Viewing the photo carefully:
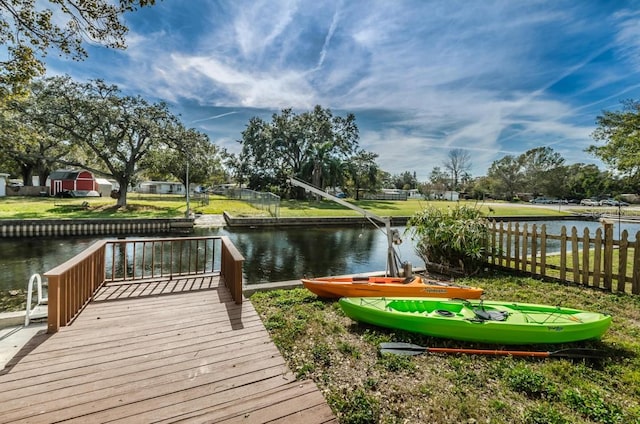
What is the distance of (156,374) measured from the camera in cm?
260

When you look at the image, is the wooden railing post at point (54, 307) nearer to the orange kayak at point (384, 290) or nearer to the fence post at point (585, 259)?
the orange kayak at point (384, 290)

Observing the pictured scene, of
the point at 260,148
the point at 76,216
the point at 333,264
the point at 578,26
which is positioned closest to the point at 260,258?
the point at 333,264

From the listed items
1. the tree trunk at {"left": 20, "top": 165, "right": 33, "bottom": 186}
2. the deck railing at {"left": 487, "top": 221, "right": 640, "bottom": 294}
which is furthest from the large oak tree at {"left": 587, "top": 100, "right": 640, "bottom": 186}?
the tree trunk at {"left": 20, "top": 165, "right": 33, "bottom": 186}

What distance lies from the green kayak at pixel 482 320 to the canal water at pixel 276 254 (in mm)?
3980

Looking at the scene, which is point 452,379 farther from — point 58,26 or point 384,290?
point 58,26

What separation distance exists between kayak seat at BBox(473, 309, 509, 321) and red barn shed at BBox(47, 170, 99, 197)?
4066cm

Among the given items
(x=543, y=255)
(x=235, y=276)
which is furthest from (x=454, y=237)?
(x=235, y=276)

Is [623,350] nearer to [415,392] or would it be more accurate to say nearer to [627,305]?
[627,305]

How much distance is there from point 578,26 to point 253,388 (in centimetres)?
1205

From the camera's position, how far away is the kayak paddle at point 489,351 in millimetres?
2947

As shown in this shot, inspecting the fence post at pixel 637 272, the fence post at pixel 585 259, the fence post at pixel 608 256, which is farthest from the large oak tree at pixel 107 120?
the fence post at pixel 637 272

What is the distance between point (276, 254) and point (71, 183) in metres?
36.3

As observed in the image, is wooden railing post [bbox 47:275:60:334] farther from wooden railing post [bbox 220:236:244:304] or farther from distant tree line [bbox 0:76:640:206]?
distant tree line [bbox 0:76:640:206]

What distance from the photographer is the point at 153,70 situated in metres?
12.3
